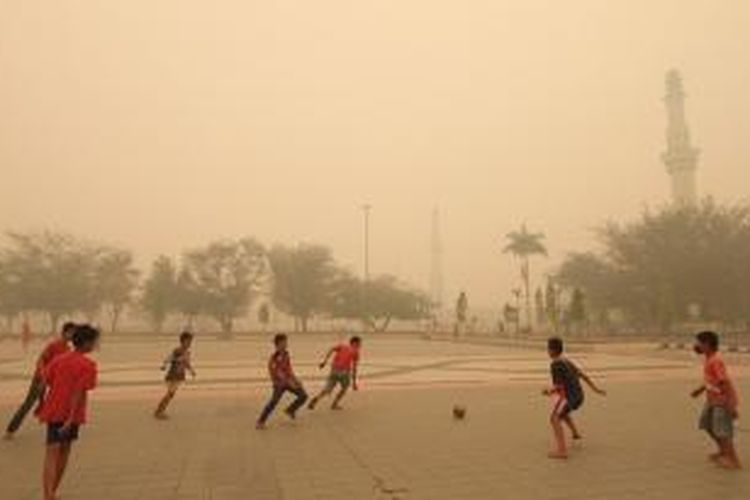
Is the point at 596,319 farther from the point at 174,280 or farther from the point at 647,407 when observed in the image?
the point at 647,407

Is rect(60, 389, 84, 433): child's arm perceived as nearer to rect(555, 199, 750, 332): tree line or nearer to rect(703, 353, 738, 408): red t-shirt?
rect(703, 353, 738, 408): red t-shirt

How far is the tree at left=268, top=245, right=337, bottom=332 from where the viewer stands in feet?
309

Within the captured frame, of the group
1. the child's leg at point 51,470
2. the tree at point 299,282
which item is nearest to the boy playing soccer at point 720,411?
the child's leg at point 51,470

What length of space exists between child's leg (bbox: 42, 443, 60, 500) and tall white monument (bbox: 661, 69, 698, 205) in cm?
9751

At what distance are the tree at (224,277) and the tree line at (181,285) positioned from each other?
4.3 inches

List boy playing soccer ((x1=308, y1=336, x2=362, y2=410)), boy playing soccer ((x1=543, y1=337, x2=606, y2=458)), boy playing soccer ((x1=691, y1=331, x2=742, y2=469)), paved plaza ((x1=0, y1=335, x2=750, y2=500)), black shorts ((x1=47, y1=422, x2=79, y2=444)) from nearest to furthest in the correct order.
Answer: black shorts ((x1=47, y1=422, x2=79, y2=444)) → paved plaza ((x1=0, y1=335, x2=750, y2=500)) → boy playing soccer ((x1=691, y1=331, x2=742, y2=469)) → boy playing soccer ((x1=543, y1=337, x2=606, y2=458)) → boy playing soccer ((x1=308, y1=336, x2=362, y2=410))

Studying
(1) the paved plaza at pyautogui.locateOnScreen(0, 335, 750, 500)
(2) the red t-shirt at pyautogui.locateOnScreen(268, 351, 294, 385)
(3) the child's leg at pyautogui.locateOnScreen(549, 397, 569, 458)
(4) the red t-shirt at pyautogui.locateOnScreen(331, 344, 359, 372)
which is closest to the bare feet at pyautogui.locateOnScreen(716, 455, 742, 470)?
(1) the paved plaza at pyautogui.locateOnScreen(0, 335, 750, 500)

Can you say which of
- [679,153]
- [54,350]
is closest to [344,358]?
[54,350]

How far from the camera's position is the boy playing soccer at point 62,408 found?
8.04 meters

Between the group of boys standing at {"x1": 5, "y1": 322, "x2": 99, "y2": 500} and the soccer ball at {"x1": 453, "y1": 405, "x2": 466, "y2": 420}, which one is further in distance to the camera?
the soccer ball at {"x1": 453, "y1": 405, "x2": 466, "y2": 420}

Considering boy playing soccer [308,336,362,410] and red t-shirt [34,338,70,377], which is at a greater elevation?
red t-shirt [34,338,70,377]

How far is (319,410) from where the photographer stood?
1586cm

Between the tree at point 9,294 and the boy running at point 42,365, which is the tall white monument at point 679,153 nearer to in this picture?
the tree at point 9,294

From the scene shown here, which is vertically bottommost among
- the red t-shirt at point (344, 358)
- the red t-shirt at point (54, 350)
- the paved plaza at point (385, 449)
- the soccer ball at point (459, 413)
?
the paved plaza at point (385, 449)
